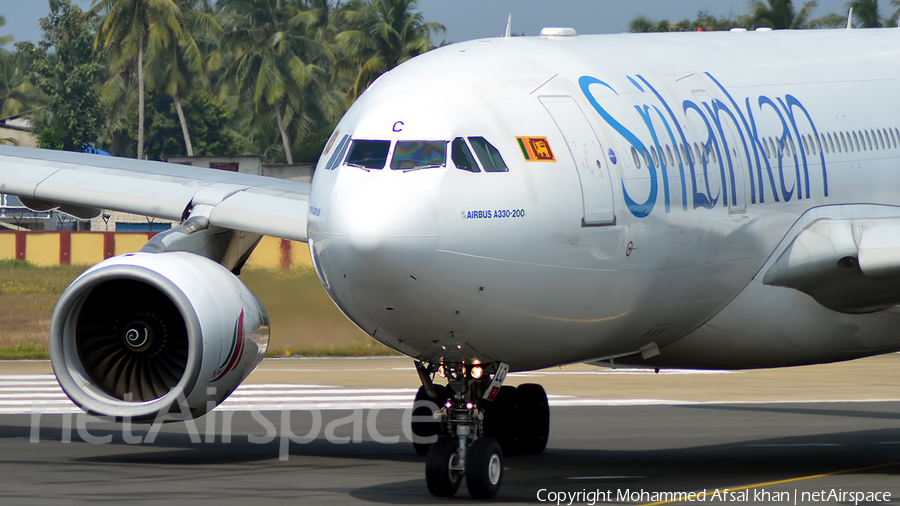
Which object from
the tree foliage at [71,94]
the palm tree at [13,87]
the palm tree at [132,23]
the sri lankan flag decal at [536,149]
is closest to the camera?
the sri lankan flag decal at [536,149]

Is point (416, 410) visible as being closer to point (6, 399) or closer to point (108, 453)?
point (108, 453)

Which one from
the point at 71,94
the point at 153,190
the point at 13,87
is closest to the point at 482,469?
the point at 153,190

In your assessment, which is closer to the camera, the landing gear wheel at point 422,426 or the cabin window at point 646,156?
the cabin window at point 646,156

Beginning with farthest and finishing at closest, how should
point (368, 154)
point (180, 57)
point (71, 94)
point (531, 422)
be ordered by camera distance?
point (71, 94)
point (180, 57)
point (531, 422)
point (368, 154)

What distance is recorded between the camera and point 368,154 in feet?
36.1

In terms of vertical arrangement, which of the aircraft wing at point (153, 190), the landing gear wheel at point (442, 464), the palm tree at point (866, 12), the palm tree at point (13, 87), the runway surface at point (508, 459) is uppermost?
the palm tree at point (866, 12)

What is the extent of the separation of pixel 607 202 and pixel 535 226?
841 millimetres

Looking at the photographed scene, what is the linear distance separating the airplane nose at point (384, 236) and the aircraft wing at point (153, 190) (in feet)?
14.8

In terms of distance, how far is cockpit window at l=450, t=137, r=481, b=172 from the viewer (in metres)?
10.8

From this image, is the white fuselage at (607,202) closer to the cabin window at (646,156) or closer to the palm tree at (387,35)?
the cabin window at (646,156)

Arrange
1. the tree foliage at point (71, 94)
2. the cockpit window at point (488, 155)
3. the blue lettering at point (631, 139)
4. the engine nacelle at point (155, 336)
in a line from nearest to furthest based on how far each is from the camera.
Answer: the cockpit window at point (488, 155)
the blue lettering at point (631, 139)
the engine nacelle at point (155, 336)
the tree foliage at point (71, 94)

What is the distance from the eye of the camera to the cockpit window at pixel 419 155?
35.3ft

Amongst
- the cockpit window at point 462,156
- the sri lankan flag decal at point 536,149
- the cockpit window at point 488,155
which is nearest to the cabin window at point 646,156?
the sri lankan flag decal at point 536,149

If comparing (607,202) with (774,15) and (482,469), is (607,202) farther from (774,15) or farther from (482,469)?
(774,15)
